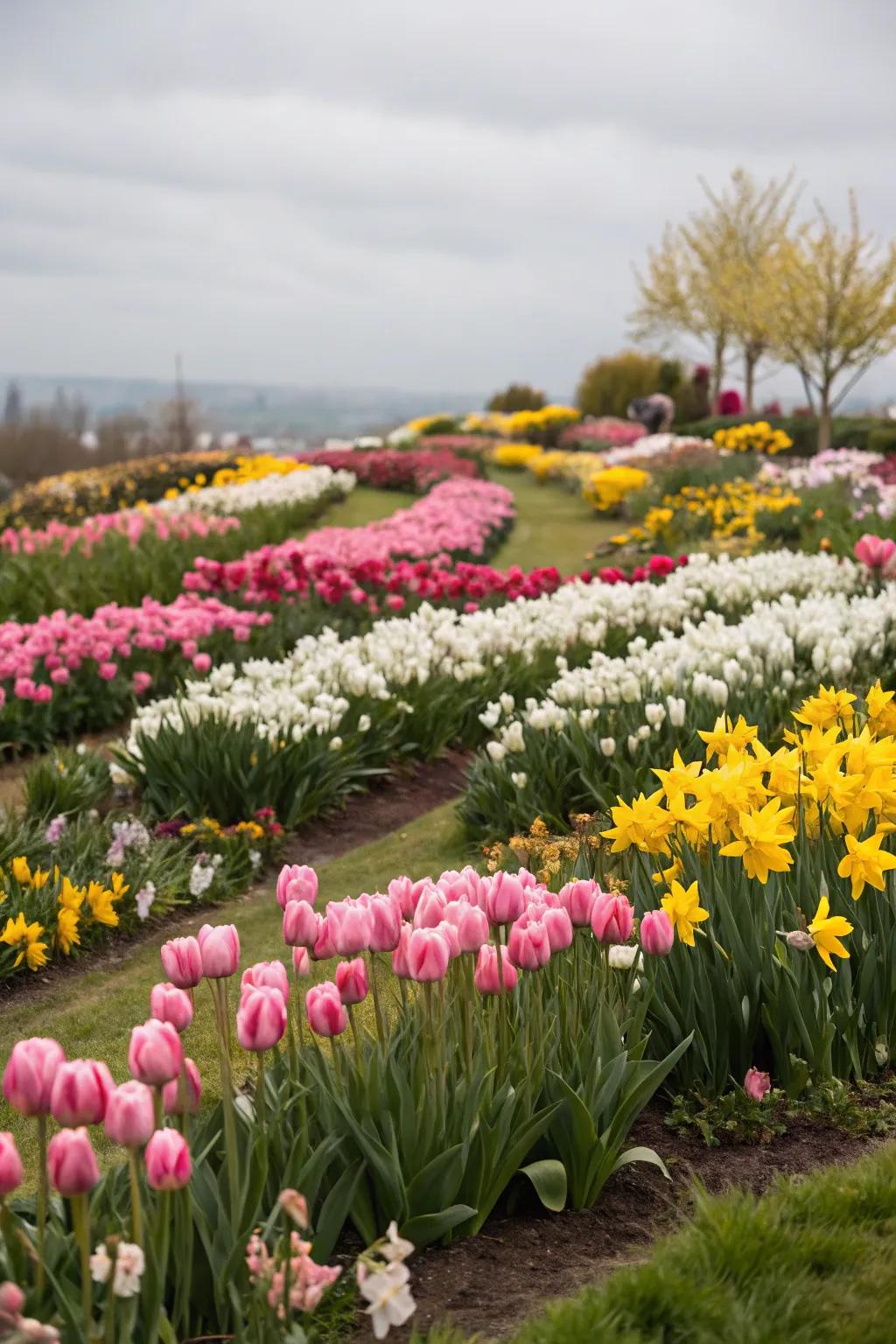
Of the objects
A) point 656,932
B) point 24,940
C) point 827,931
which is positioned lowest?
point 24,940

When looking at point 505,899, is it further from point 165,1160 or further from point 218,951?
point 165,1160

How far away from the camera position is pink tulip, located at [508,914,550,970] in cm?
288

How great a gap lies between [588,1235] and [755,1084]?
69cm

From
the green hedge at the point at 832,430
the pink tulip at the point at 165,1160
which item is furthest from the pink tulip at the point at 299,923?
the green hedge at the point at 832,430

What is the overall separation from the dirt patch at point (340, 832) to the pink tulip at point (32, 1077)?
370 cm

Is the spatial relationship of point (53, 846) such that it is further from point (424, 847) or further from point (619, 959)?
point (619, 959)

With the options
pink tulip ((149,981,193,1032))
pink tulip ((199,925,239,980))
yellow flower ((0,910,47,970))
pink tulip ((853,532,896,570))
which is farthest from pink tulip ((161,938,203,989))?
pink tulip ((853,532,896,570))

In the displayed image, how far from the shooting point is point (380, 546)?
1445 cm

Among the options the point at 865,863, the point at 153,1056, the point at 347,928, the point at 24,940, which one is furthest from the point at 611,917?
the point at 24,940

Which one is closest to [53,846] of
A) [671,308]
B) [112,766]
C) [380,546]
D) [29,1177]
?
[112,766]

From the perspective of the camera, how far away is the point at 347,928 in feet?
8.71

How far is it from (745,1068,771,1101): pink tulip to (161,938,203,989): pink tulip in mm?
1598

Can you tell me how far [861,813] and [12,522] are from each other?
22367mm

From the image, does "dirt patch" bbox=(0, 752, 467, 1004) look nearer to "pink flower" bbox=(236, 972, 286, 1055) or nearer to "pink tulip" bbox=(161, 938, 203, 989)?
"pink tulip" bbox=(161, 938, 203, 989)
